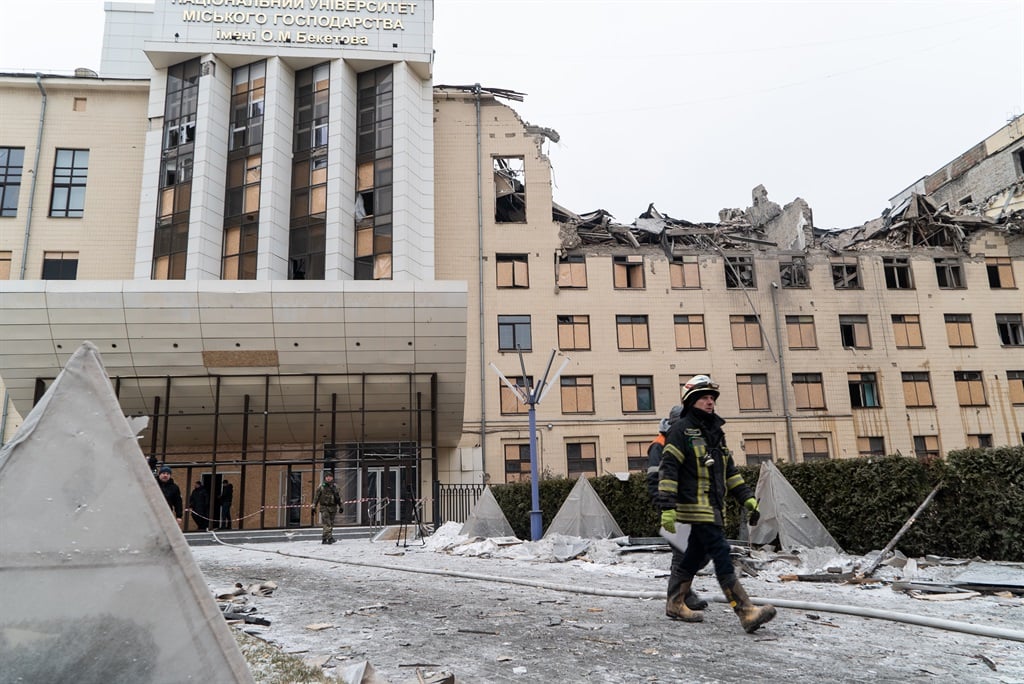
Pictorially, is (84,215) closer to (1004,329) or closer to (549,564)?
(549,564)

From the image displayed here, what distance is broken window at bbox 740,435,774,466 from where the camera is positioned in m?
35.0

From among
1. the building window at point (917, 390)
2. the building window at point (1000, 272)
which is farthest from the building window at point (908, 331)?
the building window at point (1000, 272)

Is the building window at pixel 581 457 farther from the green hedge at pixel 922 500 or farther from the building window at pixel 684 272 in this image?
the green hedge at pixel 922 500

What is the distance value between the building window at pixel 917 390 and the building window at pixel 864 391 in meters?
1.46

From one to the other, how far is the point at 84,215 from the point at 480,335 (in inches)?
793

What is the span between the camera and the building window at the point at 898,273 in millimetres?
38438

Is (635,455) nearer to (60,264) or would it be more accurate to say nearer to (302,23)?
(302,23)

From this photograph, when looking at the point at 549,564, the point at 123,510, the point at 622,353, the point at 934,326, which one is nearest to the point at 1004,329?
the point at 934,326

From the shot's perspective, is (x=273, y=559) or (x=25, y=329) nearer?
(x=273, y=559)

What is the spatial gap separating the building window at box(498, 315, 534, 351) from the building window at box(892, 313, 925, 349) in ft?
62.8

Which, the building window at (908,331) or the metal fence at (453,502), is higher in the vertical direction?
the building window at (908,331)

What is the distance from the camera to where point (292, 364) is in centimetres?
2856

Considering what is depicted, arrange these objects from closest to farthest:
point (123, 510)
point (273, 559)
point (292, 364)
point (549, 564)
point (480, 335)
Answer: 1. point (123, 510)
2. point (549, 564)
3. point (273, 559)
4. point (292, 364)
5. point (480, 335)

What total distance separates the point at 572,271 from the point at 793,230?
13.7m
